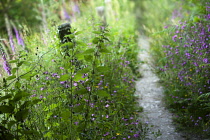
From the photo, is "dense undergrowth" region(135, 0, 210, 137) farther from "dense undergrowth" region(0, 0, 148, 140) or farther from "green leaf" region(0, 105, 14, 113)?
"green leaf" region(0, 105, 14, 113)

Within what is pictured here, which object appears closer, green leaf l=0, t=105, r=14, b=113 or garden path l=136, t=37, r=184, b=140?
green leaf l=0, t=105, r=14, b=113

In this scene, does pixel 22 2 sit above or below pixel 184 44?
above

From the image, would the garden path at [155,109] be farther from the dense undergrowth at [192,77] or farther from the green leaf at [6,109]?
the green leaf at [6,109]

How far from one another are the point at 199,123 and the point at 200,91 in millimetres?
478

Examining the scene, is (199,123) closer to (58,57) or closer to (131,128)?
(131,128)

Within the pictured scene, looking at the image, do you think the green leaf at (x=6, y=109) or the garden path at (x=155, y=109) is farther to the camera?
the garden path at (x=155, y=109)

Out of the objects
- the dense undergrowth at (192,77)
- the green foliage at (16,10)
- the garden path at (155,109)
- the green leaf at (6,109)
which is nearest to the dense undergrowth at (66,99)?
the green leaf at (6,109)

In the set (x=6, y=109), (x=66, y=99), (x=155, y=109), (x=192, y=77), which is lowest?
(x=6, y=109)

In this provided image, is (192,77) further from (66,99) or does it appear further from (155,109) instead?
(66,99)

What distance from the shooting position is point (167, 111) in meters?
3.42

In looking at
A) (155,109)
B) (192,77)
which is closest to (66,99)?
(155,109)

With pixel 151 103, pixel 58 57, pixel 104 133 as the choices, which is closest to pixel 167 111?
pixel 151 103

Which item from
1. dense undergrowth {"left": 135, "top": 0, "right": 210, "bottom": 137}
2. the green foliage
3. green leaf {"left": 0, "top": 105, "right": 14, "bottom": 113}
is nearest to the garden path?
dense undergrowth {"left": 135, "top": 0, "right": 210, "bottom": 137}

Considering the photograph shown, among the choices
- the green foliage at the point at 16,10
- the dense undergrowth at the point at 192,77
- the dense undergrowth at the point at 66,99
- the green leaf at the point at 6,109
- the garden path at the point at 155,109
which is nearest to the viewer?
the green leaf at the point at 6,109
